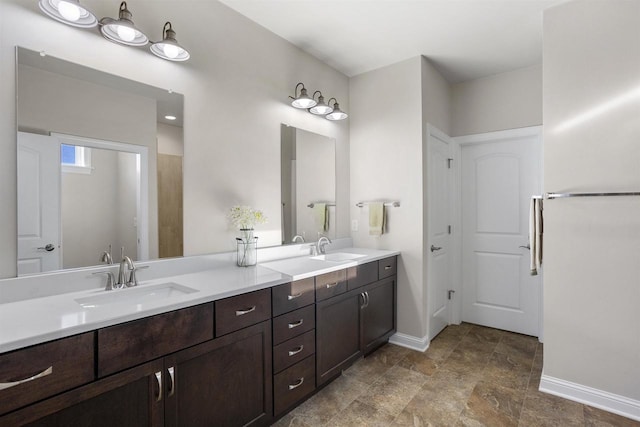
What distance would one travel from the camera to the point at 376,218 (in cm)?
310

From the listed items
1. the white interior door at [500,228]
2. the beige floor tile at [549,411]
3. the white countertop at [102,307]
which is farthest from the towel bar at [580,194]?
the white countertop at [102,307]

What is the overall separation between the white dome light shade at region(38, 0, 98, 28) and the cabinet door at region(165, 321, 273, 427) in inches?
62.5

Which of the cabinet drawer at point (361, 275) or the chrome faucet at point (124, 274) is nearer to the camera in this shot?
the chrome faucet at point (124, 274)

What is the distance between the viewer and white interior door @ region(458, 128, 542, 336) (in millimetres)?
3254

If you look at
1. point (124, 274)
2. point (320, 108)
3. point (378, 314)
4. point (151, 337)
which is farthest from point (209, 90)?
point (378, 314)

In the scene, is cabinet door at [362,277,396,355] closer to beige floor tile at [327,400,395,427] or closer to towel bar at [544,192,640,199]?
beige floor tile at [327,400,395,427]

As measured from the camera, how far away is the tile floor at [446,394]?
6.43 ft

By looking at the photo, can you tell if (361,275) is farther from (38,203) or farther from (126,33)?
(126,33)

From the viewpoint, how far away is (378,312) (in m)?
2.78

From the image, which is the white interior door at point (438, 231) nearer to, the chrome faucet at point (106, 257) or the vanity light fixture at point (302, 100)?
the vanity light fixture at point (302, 100)

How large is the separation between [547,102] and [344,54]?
5.46ft

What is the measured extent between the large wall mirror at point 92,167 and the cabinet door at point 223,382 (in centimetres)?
69

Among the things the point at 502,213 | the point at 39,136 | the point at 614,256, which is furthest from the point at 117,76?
the point at 502,213

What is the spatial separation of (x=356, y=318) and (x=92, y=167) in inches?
77.3
